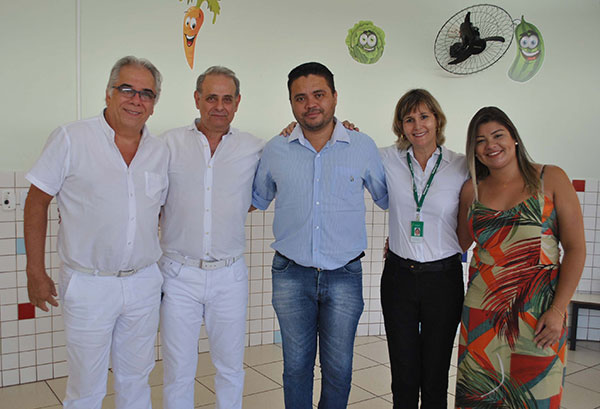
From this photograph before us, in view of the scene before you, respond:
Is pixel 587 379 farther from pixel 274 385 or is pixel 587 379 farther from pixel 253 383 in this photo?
pixel 253 383

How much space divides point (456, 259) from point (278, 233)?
2.76 ft

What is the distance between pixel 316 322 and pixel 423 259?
1.91 feet

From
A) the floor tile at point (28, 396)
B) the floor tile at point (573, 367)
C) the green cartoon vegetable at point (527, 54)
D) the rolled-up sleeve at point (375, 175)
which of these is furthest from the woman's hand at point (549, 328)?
the green cartoon vegetable at point (527, 54)

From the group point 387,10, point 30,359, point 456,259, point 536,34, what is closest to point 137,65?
point 456,259

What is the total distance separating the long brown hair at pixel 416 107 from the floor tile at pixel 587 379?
95.3 inches

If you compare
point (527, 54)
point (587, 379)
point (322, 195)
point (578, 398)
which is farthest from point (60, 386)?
point (527, 54)

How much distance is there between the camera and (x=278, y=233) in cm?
247

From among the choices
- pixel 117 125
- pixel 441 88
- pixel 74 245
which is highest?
pixel 441 88

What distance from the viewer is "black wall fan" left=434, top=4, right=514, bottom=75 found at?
4535 mm

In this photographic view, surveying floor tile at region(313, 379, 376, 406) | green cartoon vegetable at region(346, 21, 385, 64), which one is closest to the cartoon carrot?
green cartoon vegetable at region(346, 21, 385, 64)

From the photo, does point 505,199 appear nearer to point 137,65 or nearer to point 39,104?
point 137,65

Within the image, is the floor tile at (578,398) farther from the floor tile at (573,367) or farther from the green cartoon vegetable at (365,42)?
the green cartoon vegetable at (365,42)

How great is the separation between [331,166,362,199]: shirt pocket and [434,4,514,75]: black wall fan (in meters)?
2.62

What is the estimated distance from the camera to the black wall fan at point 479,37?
14.9 feet
